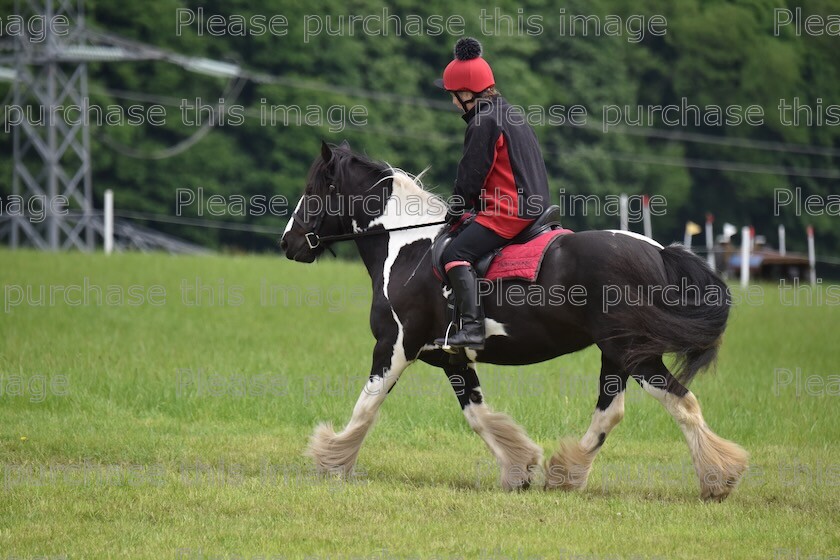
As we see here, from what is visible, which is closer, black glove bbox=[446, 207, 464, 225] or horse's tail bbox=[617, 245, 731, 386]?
horse's tail bbox=[617, 245, 731, 386]

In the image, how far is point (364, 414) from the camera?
8445 mm

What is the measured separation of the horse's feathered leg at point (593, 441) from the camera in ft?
27.4

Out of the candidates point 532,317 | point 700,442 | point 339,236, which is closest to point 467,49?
point 339,236

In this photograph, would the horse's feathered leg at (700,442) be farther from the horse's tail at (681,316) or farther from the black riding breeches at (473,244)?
the black riding breeches at (473,244)

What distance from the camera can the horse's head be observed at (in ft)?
29.4

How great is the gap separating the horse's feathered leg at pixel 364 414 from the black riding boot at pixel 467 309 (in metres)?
0.56

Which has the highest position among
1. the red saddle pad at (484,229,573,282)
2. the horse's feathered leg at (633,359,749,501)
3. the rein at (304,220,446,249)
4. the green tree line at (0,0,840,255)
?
the green tree line at (0,0,840,255)

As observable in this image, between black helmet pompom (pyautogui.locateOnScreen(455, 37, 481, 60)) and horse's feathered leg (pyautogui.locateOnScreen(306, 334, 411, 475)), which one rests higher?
black helmet pompom (pyautogui.locateOnScreen(455, 37, 481, 60))

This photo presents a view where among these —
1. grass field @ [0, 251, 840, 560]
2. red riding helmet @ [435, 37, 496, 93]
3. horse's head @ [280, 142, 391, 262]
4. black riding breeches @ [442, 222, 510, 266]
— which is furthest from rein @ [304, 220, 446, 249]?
grass field @ [0, 251, 840, 560]

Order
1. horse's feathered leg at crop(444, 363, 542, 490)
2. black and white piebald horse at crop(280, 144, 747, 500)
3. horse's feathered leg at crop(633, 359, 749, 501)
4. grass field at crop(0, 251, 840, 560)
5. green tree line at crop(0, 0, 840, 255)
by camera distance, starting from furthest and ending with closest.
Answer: green tree line at crop(0, 0, 840, 255) → horse's feathered leg at crop(444, 363, 542, 490) → black and white piebald horse at crop(280, 144, 747, 500) → horse's feathered leg at crop(633, 359, 749, 501) → grass field at crop(0, 251, 840, 560)

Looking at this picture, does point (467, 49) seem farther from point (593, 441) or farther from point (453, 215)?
point (593, 441)

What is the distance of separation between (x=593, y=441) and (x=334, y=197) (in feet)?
8.70

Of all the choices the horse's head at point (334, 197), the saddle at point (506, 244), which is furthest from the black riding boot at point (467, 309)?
the horse's head at point (334, 197)

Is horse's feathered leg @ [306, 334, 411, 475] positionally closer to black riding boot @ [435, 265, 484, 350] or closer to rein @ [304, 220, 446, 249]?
black riding boot @ [435, 265, 484, 350]
